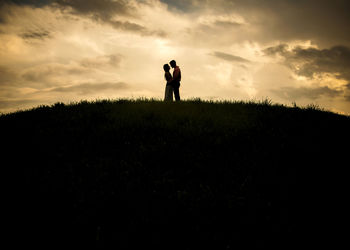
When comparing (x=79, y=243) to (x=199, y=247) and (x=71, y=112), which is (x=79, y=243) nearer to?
(x=199, y=247)

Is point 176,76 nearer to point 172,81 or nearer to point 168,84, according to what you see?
point 172,81

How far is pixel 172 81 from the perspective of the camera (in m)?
13.6

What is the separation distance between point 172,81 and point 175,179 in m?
9.29

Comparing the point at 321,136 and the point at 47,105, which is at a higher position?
the point at 47,105

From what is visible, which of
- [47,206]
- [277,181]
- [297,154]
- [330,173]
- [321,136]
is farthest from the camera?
[321,136]

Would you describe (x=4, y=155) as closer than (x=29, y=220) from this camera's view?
No

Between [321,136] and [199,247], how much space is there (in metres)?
6.30

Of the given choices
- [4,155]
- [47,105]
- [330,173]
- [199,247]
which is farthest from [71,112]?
[330,173]

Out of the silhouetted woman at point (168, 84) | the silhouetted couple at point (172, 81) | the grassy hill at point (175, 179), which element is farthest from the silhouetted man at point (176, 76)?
the grassy hill at point (175, 179)

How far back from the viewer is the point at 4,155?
→ 6426mm

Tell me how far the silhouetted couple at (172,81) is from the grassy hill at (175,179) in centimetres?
494

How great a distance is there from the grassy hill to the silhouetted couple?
4.94 metres

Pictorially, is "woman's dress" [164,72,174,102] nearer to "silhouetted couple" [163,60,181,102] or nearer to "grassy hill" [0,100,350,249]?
"silhouetted couple" [163,60,181,102]

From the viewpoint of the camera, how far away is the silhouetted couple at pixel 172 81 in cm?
1351
